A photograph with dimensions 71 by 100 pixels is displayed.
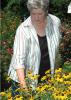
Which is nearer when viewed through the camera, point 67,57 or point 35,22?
point 35,22

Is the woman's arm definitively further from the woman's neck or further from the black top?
the woman's neck

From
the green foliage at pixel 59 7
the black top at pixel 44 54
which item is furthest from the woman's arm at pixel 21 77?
the green foliage at pixel 59 7

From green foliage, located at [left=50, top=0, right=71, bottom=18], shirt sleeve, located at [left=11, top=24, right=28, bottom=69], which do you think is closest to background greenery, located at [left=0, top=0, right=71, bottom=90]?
green foliage, located at [left=50, top=0, right=71, bottom=18]

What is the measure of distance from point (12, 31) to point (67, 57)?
5.06 feet

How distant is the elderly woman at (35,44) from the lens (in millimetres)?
4910

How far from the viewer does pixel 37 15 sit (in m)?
4.89

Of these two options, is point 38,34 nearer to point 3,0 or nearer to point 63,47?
point 63,47

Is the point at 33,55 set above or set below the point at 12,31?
above

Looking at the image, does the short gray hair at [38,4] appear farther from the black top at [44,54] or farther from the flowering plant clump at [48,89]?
the flowering plant clump at [48,89]

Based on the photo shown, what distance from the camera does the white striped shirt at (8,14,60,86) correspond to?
4926 mm

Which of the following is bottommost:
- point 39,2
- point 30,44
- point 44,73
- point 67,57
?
point 67,57

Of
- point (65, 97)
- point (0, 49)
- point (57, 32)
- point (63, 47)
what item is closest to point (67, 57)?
point (63, 47)

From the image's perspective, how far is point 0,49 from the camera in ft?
29.2

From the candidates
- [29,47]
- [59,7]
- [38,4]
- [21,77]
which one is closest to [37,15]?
[38,4]
